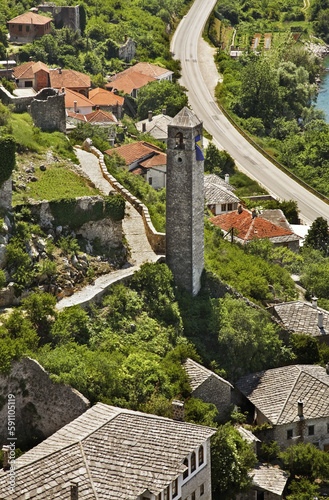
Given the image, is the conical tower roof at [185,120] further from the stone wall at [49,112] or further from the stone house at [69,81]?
the stone house at [69,81]

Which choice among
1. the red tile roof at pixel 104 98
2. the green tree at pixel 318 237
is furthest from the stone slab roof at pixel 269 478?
the red tile roof at pixel 104 98

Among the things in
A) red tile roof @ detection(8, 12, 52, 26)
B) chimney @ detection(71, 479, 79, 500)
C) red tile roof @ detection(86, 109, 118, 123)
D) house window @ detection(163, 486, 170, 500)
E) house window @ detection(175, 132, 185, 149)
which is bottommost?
red tile roof @ detection(86, 109, 118, 123)

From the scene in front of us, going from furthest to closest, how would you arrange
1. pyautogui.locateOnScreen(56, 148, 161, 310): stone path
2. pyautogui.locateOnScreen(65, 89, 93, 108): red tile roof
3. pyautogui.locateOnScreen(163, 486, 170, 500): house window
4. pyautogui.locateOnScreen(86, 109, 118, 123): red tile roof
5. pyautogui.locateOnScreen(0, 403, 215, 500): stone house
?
pyautogui.locateOnScreen(65, 89, 93, 108): red tile roof < pyautogui.locateOnScreen(86, 109, 118, 123): red tile roof < pyautogui.locateOnScreen(56, 148, 161, 310): stone path < pyautogui.locateOnScreen(163, 486, 170, 500): house window < pyautogui.locateOnScreen(0, 403, 215, 500): stone house

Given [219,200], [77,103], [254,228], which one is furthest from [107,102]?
[254,228]

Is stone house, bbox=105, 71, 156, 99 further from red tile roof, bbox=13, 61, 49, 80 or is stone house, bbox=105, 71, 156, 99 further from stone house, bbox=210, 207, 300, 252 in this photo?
stone house, bbox=210, 207, 300, 252

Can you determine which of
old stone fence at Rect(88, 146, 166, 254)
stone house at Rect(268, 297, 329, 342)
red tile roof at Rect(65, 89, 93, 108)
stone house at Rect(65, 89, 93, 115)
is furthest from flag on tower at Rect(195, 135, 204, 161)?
red tile roof at Rect(65, 89, 93, 108)

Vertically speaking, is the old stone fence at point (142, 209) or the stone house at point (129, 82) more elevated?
the old stone fence at point (142, 209)
